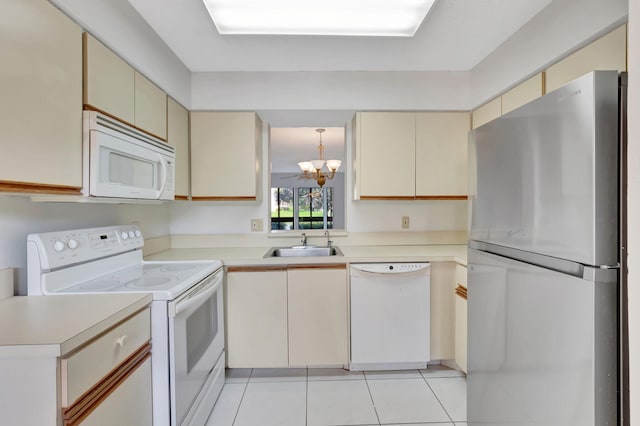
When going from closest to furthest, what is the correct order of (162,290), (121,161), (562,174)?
(562,174) → (162,290) → (121,161)

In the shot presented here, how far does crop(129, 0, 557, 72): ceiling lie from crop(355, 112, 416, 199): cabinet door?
14.2 inches

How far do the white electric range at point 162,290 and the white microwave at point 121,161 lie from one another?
12.4 inches

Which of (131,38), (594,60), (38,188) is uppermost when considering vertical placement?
(131,38)

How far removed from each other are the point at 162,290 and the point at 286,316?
3.25 feet

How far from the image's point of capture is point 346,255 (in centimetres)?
218

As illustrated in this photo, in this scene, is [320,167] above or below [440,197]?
above

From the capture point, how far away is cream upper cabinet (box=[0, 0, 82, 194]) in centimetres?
97

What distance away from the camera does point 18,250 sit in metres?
1.29

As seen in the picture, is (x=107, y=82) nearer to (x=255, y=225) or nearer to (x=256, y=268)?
(x=256, y=268)

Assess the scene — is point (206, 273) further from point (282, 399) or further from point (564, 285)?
point (564, 285)

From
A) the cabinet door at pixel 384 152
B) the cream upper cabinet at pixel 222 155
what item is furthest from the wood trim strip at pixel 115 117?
the cabinet door at pixel 384 152

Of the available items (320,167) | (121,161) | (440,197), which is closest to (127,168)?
(121,161)

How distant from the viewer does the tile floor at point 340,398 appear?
5.72 ft

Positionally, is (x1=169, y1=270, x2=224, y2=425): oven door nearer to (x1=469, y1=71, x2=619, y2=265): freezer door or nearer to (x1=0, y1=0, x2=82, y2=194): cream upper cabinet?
(x1=0, y1=0, x2=82, y2=194): cream upper cabinet
